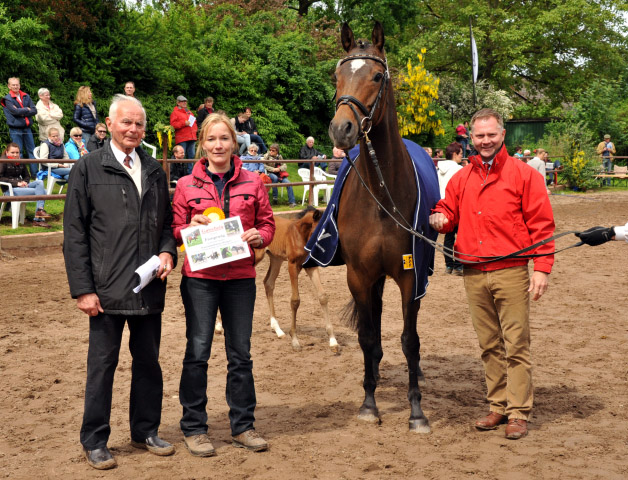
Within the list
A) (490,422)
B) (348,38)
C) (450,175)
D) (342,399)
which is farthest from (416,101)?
(490,422)

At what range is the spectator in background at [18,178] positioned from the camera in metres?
11.3

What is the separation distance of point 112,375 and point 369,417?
179cm

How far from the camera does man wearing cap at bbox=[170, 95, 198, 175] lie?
591 inches

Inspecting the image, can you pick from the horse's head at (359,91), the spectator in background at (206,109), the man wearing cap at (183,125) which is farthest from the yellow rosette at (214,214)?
the man wearing cap at (183,125)

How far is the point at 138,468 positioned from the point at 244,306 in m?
1.10

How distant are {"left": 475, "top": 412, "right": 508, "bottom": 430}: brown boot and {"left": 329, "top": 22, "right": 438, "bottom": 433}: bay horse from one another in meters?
0.34

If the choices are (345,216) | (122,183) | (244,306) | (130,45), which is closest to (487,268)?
(345,216)

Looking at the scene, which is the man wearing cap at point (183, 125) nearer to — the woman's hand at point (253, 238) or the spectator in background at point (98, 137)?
the spectator in background at point (98, 137)

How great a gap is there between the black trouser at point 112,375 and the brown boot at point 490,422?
6.86 ft

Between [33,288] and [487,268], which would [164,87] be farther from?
[487,268]

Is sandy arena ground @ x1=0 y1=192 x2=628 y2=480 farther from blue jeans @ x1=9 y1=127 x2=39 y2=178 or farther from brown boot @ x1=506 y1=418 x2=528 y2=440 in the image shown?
blue jeans @ x1=9 y1=127 x2=39 y2=178

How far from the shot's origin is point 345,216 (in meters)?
4.88

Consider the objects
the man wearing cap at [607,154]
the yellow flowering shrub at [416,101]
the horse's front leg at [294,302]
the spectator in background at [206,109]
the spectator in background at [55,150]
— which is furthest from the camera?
the man wearing cap at [607,154]

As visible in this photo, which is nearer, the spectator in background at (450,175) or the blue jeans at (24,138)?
the spectator in background at (450,175)
